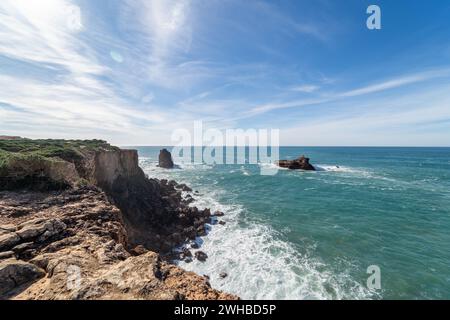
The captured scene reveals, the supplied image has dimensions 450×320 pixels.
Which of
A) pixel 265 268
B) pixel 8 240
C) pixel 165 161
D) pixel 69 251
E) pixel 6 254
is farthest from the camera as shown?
pixel 165 161

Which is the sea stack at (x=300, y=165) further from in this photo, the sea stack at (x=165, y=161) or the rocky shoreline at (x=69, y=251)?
the rocky shoreline at (x=69, y=251)

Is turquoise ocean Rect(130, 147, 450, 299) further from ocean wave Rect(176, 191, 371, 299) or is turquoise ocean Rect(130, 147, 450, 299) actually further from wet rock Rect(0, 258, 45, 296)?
wet rock Rect(0, 258, 45, 296)

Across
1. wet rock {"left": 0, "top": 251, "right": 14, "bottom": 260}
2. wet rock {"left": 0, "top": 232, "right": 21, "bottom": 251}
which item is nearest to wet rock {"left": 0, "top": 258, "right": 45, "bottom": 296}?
wet rock {"left": 0, "top": 251, "right": 14, "bottom": 260}

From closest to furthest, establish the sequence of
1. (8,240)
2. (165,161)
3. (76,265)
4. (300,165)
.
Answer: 1. (76,265)
2. (8,240)
3. (300,165)
4. (165,161)

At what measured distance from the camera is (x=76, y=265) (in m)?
5.83

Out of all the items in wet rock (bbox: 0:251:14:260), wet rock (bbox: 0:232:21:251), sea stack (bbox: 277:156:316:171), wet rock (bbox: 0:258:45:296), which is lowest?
sea stack (bbox: 277:156:316:171)

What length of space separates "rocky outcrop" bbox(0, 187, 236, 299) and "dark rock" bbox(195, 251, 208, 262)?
10.0 meters

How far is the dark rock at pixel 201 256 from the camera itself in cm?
1795

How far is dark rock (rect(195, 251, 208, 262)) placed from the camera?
17953 mm

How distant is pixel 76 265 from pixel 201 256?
44.7 feet

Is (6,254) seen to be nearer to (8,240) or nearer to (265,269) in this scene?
(8,240)

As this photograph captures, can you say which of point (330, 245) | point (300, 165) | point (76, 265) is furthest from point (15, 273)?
point (300, 165)
